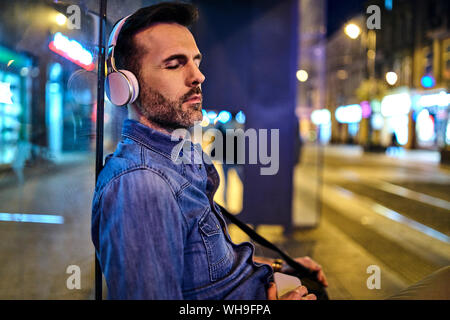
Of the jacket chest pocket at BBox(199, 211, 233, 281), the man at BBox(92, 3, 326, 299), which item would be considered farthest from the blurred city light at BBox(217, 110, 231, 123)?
the jacket chest pocket at BBox(199, 211, 233, 281)

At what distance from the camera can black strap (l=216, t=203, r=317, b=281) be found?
1709 mm

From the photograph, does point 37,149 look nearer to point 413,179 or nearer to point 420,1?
point 413,179

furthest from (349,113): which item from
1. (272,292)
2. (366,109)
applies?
(272,292)

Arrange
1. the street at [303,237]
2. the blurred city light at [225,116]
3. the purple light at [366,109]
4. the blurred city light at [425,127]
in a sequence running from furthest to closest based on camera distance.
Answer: the purple light at [366,109]
the blurred city light at [425,127]
the blurred city light at [225,116]
the street at [303,237]

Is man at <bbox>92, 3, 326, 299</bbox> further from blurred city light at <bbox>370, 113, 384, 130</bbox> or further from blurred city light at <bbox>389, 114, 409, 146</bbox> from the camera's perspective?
blurred city light at <bbox>370, 113, 384, 130</bbox>

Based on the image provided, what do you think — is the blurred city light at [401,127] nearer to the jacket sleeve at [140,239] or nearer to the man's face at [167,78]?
the man's face at [167,78]

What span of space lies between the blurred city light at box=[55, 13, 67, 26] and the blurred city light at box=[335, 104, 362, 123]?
31.8 metres

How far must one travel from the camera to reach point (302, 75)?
5.34 metres

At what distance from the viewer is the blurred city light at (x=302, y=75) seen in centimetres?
505

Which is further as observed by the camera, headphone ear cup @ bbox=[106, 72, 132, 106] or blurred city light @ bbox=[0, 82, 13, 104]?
blurred city light @ bbox=[0, 82, 13, 104]

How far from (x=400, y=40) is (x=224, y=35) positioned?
2444 centimetres

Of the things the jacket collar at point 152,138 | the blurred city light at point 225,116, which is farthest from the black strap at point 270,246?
the blurred city light at point 225,116
